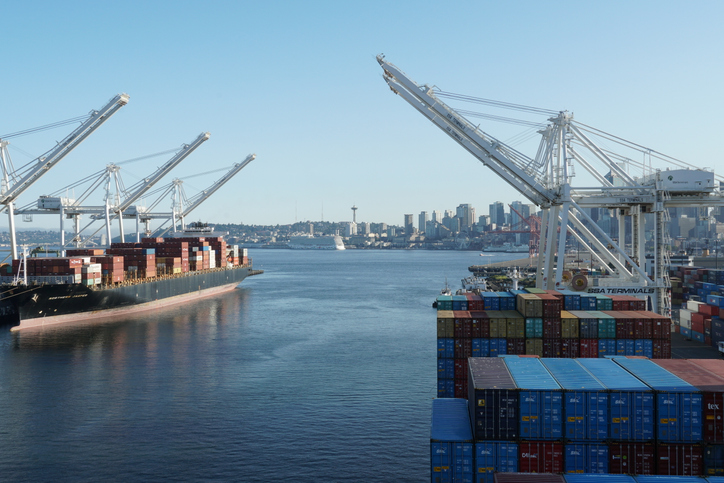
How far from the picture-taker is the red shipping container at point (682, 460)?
51.1ft

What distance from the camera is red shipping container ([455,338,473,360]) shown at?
1017 inches

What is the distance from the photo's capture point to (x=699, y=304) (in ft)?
141

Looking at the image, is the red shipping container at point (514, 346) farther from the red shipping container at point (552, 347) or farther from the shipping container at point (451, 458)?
the shipping container at point (451, 458)

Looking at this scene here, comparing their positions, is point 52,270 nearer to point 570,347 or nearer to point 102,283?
point 102,283

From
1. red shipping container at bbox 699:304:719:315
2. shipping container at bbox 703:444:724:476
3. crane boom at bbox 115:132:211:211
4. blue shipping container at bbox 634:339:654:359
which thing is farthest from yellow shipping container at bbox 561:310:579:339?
crane boom at bbox 115:132:211:211

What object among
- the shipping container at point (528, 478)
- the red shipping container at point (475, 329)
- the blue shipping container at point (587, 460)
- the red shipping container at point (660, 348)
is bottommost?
the blue shipping container at point (587, 460)

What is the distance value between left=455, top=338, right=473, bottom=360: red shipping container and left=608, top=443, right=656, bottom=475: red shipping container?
33.3ft

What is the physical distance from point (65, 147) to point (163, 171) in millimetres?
22297

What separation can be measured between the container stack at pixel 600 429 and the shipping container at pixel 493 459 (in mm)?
26

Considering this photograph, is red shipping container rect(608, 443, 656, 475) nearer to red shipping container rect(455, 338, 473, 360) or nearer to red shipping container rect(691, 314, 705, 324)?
red shipping container rect(455, 338, 473, 360)

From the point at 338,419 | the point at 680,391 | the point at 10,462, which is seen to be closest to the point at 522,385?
the point at 680,391

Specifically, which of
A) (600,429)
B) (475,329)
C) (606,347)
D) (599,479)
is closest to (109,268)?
(475,329)

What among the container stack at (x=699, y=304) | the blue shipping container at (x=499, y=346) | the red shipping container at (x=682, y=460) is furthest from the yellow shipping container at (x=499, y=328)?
the container stack at (x=699, y=304)

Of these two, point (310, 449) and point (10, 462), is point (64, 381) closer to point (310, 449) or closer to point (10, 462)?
point (10, 462)
